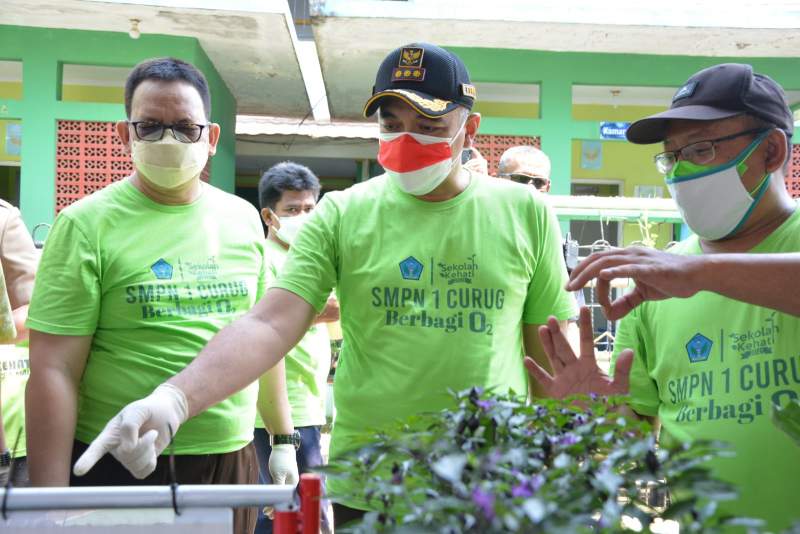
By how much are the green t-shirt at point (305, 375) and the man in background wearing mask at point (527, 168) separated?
1.18 metres

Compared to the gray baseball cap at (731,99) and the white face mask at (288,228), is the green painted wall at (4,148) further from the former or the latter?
the gray baseball cap at (731,99)

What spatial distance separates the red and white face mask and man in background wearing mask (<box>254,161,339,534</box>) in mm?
1689

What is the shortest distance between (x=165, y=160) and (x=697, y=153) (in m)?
1.41

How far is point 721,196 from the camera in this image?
199 centimetres

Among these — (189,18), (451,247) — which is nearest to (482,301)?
(451,247)

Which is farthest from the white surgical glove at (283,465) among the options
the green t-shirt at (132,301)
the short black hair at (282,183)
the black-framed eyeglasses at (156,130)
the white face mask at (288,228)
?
the short black hair at (282,183)

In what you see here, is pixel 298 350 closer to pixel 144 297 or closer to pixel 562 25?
pixel 144 297

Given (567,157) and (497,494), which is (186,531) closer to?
(497,494)

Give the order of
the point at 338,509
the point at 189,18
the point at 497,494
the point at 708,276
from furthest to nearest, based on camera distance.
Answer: the point at 189,18
the point at 338,509
the point at 708,276
the point at 497,494

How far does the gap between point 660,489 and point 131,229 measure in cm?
171

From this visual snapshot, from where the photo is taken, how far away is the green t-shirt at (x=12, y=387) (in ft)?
10.0

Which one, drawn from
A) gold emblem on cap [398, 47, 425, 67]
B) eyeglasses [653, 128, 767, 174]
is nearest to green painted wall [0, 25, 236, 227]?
gold emblem on cap [398, 47, 425, 67]

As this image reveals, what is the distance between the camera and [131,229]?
2461 millimetres

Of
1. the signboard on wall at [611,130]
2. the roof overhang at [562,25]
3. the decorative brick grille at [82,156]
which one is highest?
the roof overhang at [562,25]
